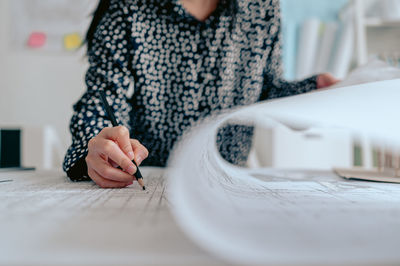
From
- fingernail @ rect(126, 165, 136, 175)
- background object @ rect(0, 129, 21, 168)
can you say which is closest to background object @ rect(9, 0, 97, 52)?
background object @ rect(0, 129, 21, 168)

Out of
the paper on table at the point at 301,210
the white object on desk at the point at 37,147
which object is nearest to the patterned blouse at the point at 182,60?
the paper on table at the point at 301,210

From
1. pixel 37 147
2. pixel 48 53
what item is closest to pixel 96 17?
pixel 37 147

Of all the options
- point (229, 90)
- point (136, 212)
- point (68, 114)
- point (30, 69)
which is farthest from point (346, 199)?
point (30, 69)

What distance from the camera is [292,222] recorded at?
187 mm

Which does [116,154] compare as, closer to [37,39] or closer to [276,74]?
[276,74]

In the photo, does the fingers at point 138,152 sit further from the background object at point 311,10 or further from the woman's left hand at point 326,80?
the background object at point 311,10

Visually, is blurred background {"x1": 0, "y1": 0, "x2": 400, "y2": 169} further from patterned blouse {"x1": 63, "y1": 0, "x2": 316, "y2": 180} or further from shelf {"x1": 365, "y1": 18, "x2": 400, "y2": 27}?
patterned blouse {"x1": 63, "y1": 0, "x2": 316, "y2": 180}

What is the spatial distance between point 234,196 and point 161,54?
474 mm

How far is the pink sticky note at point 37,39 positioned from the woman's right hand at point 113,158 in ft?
5.21

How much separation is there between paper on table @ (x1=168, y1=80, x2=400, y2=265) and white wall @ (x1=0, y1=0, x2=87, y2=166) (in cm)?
156

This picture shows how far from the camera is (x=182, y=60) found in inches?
26.5

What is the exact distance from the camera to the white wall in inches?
65.7

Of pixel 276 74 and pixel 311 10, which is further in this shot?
pixel 311 10

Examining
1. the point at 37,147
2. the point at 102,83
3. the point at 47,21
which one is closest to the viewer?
the point at 102,83
